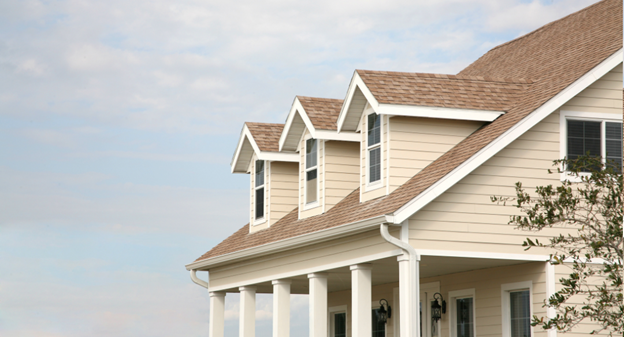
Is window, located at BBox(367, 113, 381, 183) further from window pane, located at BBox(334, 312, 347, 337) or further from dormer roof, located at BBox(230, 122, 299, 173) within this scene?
window pane, located at BBox(334, 312, 347, 337)

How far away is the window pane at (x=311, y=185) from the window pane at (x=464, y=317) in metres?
3.76

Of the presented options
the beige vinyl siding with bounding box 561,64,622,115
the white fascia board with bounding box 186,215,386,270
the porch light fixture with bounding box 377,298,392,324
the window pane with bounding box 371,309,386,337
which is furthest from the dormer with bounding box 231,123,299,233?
the beige vinyl siding with bounding box 561,64,622,115

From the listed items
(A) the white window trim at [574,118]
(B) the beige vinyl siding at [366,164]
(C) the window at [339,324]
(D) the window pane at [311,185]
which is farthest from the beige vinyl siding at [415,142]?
(C) the window at [339,324]

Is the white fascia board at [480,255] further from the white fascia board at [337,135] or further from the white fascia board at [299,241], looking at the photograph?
the white fascia board at [337,135]

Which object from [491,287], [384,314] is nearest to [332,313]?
[384,314]

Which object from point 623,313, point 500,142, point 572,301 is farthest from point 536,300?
point 623,313

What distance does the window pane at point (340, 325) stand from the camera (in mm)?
19733

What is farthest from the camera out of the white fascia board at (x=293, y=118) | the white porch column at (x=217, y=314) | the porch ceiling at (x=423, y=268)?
the white porch column at (x=217, y=314)

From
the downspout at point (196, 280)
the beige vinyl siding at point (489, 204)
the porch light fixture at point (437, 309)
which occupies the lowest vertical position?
the porch light fixture at point (437, 309)

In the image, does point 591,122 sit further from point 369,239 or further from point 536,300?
point 369,239

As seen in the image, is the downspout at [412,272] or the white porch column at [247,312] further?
the white porch column at [247,312]

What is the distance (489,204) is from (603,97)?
10.00ft

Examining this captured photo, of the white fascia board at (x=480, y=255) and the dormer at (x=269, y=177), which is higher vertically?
the dormer at (x=269, y=177)

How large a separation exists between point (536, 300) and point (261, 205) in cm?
772
